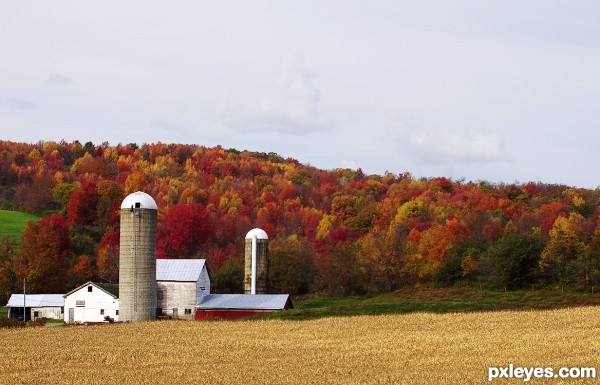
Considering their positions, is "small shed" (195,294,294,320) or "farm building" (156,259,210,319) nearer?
"small shed" (195,294,294,320)

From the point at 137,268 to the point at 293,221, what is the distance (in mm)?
69452

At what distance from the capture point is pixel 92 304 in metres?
64.9

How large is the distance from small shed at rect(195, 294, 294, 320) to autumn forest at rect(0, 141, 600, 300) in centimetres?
1688

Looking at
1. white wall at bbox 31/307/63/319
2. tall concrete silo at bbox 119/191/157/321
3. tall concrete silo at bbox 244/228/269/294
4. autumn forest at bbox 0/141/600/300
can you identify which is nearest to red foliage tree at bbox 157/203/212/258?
autumn forest at bbox 0/141/600/300

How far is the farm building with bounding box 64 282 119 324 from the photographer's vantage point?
6431 centimetres

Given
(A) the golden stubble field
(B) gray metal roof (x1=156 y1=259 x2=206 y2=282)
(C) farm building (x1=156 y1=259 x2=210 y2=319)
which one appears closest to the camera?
(A) the golden stubble field

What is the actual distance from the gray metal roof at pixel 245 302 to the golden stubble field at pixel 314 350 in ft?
38.3

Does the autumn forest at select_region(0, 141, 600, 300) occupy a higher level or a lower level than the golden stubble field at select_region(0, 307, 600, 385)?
higher

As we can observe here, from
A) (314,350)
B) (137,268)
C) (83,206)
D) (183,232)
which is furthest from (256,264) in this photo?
(83,206)

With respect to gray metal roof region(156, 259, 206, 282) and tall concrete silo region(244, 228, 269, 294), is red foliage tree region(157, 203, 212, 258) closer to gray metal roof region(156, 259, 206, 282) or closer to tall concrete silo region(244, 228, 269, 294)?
tall concrete silo region(244, 228, 269, 294)

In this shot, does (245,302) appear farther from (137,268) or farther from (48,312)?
(48,312)

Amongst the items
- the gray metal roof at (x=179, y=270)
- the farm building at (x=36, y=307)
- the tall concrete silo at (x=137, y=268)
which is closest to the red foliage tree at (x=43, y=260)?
the farm building at (x=36, y=307)

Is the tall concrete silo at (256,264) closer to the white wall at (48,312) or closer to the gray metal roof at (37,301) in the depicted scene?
the gray metal roof at (37,301)

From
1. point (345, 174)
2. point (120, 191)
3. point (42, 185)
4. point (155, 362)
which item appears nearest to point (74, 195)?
point (120, 191)
